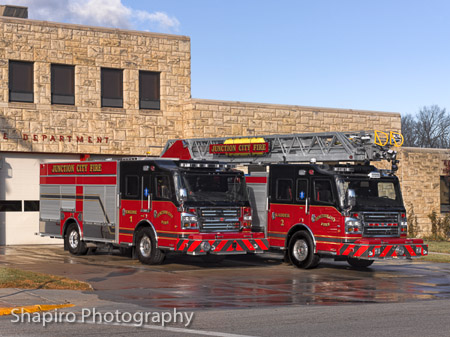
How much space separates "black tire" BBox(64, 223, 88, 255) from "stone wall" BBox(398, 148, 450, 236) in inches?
612

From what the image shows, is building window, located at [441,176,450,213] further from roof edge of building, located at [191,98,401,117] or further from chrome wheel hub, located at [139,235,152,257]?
chrome wheel hub, located at [139,235,152,257]

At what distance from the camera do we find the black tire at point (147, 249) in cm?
2042

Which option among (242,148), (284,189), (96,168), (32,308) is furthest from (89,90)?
(32,308)

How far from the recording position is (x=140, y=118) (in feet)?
97.8

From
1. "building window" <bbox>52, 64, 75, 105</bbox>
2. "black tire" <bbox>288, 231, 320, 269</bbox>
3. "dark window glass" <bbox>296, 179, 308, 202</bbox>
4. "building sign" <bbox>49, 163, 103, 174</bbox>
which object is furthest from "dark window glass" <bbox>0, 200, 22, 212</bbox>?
"dark window glass" <bbox>296, 179, 308, 202</bbox>

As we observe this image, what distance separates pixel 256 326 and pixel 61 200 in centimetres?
1443

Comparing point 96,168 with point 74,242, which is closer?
point 96,168

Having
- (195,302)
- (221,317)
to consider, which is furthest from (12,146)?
A: (221,317)

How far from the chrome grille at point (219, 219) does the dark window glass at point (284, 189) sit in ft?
4.62

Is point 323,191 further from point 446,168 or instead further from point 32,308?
point 446,168

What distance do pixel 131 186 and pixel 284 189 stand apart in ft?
13.7

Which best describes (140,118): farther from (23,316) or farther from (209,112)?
(23,316)

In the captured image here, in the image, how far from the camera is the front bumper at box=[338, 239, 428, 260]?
19.0 metres

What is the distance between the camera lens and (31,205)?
28344 millimetres
